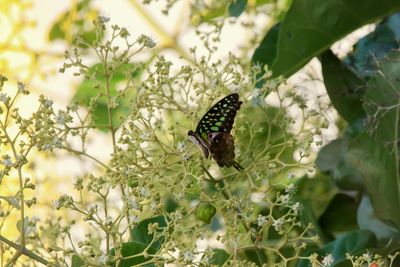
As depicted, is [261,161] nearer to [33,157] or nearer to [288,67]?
[288,67]

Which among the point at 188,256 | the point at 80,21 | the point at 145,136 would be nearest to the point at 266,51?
the point at 145,136

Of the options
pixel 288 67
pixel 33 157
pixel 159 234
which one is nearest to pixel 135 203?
pixel 159 234

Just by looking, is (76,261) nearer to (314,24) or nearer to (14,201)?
(14,201)

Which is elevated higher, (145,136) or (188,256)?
(145,136)

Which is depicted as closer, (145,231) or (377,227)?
(145,231)

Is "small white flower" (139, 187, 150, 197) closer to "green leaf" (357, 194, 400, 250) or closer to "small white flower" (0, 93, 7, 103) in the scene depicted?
"small white flower" (0, 93, 7, 103)
